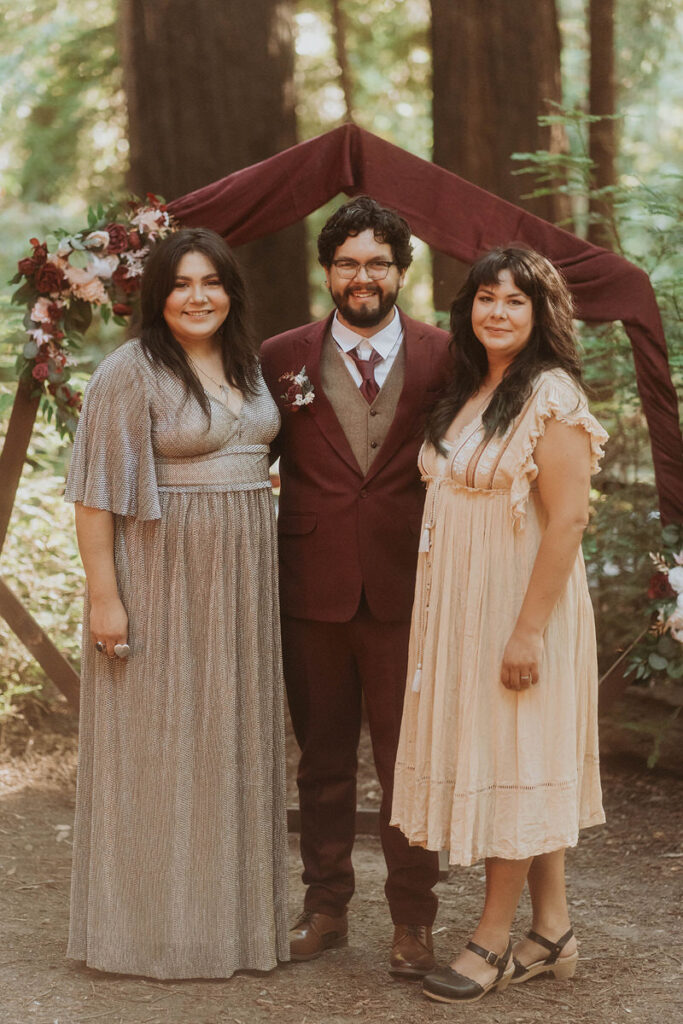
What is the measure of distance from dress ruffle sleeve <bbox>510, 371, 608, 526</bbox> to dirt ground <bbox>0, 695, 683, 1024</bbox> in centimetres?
143

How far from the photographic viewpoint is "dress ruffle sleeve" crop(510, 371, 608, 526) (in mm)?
2900

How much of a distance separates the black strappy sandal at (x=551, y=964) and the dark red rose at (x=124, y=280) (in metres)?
2.46

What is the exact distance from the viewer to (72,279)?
3803 millimetres

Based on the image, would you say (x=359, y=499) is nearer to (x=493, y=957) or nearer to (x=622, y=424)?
(x=493, y=957)

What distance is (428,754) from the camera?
10.2 feet

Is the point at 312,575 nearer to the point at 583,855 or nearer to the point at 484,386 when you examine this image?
the point at 484,386

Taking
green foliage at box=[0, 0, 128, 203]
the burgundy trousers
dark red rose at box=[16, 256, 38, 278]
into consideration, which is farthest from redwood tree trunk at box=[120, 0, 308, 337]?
green foliage at box=[0, 0, 128, 203]

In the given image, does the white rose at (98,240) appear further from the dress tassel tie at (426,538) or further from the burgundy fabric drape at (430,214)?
the dress tassel tie at (426,538)

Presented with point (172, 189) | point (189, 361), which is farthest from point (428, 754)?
point (172, 189)

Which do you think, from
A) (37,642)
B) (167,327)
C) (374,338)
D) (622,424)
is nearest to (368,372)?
(374,338)

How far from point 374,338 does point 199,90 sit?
7.48 ft

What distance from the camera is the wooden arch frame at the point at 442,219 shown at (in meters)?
3.80

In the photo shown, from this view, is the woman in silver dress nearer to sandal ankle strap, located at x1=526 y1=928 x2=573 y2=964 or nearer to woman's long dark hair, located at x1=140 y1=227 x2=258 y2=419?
woman's long dark hair, located at x1=140 y1=227 x2=258 y2=419

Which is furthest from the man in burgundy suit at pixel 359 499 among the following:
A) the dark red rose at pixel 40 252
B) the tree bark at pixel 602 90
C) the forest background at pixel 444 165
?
the tree bark at pixel 602 90
